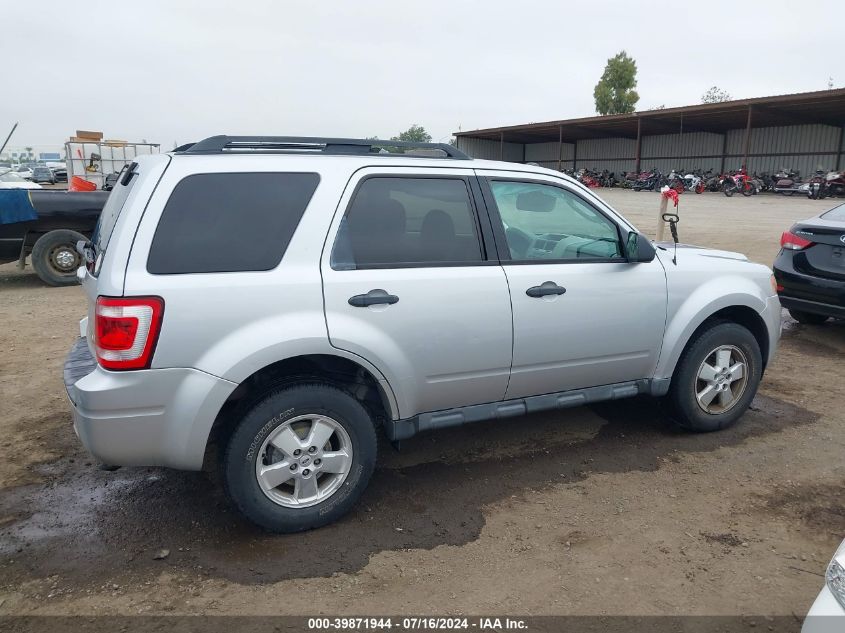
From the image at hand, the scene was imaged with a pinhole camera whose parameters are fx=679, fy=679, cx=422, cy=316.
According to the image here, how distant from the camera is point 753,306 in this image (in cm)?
452

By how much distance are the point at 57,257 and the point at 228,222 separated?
803 centimetres

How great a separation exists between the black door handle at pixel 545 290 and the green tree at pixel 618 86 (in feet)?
170

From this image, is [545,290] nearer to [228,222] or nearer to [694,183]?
[228,222]

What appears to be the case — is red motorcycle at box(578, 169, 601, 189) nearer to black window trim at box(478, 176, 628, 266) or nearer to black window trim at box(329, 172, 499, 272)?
black window trim at box(478, 176, 628, 266)

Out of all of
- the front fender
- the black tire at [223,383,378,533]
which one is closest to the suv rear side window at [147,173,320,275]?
the black tire at [223,383,378,533]

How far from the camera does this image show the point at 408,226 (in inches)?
139

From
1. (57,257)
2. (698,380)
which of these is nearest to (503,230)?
(698,380)

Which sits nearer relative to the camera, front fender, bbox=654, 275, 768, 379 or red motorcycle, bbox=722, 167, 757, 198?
front fender, bbox=654, 275, 768, 379

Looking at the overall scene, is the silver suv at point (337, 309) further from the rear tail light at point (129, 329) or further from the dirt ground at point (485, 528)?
the dirt ground at point (485, 528)

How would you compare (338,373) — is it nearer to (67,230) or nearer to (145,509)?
(145,509)

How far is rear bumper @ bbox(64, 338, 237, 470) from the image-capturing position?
9.51 ft

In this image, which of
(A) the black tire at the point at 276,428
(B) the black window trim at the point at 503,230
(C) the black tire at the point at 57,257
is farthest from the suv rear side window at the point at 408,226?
(C) the black tire at the point at 57,257

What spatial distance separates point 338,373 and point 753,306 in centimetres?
287

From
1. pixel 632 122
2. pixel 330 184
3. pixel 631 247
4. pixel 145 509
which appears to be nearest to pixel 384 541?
pixel 145 509
